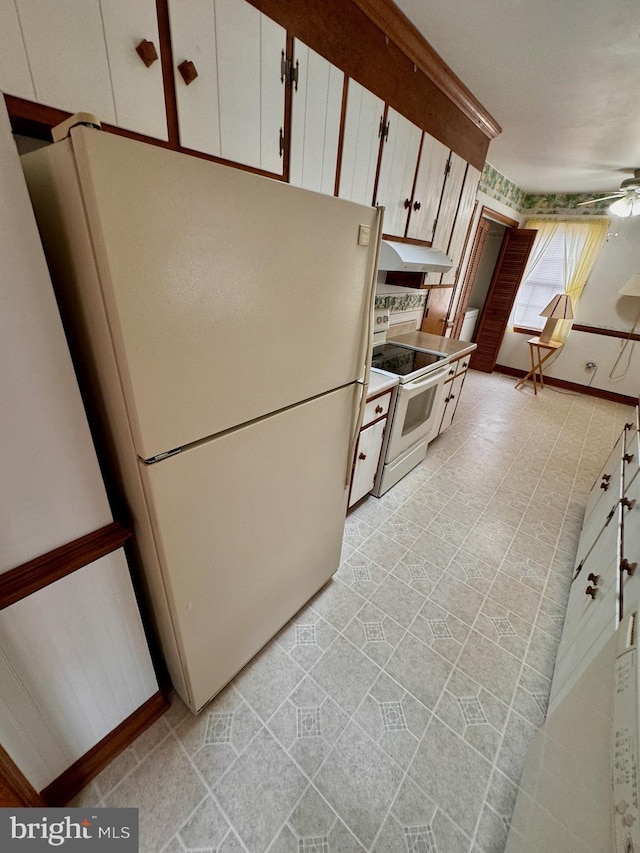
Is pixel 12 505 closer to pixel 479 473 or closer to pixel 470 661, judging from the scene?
pixel 470 661

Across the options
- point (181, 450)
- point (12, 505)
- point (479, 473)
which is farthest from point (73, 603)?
point (479, 473)

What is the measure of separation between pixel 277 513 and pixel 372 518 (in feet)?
4.06

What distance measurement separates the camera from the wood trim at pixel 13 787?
79cm

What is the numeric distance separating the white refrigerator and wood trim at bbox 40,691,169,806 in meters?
0.10

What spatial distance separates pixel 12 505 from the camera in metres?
0.68

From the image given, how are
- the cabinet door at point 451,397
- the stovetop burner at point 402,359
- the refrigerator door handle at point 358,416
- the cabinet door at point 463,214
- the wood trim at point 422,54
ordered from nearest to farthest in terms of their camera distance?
the refrigerator door handle at point 358,416 → the wood trim at point 422,54 → the stovetop burner at point 402,359 → the cabinet door at point 463,214 → the cabinet door at point 451,397

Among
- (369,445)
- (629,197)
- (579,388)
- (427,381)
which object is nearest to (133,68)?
(369,445)

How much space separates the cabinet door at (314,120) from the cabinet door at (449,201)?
1198 mm

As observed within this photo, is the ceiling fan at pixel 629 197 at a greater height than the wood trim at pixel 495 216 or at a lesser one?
greater

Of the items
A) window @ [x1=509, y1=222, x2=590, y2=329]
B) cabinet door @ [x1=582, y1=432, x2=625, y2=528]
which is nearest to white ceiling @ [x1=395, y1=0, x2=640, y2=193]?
window @ [x1=509, y1=222, x2=590, y2=329]

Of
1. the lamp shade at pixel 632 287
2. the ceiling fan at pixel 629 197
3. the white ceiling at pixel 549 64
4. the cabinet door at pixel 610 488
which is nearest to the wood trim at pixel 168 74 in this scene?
the white ceiling at pixel 549 64

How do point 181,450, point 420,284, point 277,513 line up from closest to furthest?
point 181,450, point 277,513, point 420,284

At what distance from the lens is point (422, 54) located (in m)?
1.66

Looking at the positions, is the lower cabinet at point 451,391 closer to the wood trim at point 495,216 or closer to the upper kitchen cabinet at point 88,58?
the wood trim at point 495,216
